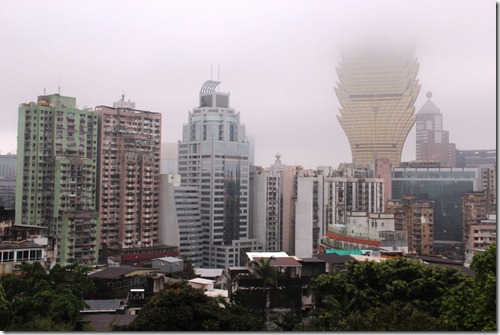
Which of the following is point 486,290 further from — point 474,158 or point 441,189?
point 474,158

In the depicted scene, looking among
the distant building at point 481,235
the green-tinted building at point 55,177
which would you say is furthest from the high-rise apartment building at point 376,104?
the green-tinted building at point 55,177

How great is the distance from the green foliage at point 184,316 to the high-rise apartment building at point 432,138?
85.0ft

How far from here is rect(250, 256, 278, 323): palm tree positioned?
283 inches

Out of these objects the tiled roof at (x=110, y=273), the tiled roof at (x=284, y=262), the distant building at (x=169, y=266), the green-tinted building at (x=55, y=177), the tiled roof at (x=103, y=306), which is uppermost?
the green-tinted building at (x=55, y=177)

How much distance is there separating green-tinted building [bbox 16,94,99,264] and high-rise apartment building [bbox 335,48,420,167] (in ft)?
62.8

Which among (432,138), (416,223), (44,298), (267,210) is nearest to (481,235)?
(416,223)

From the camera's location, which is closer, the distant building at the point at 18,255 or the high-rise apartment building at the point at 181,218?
the distant building at the point at 18,255

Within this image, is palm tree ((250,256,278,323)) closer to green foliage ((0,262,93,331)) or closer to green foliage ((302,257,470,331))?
green foliage ((302,257,470,331))

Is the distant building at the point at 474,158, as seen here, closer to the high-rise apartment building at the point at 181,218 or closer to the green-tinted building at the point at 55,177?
the high-rise apartment building at the point at 181,218

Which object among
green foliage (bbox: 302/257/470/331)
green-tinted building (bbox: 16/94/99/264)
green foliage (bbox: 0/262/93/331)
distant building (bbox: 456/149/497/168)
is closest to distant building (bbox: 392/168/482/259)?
distant building (bbox: 456/149/497/168)

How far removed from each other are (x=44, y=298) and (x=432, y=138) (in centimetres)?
2974

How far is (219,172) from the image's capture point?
2091cm

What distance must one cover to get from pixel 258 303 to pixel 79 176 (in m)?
10.5

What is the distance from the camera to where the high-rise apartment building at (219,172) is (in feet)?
66.1
